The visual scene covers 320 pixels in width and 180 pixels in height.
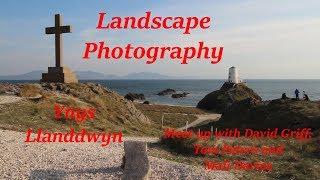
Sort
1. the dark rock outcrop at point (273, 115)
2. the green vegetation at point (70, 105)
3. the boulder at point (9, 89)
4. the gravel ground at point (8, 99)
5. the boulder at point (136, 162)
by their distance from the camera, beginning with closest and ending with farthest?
the boulder at point (136, 162), the green vegetation at point (70, 105), the gravel ground at point (8, 99), the boulder at point (9, 89), the dark rock outcrop at point (273, 115)

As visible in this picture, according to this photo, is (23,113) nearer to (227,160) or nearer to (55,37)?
(55,37)

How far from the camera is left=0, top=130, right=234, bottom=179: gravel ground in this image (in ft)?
51.1

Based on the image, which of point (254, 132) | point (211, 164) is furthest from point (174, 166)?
point (254, 132)

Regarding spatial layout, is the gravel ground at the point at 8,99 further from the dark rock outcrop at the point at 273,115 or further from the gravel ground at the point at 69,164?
the dark rock outcrop at the point at 273,115

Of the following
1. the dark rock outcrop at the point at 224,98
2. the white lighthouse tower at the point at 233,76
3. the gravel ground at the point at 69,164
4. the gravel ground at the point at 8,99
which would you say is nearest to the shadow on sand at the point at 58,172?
the gravel ground at the point at 69,164

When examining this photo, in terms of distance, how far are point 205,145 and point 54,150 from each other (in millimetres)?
7190

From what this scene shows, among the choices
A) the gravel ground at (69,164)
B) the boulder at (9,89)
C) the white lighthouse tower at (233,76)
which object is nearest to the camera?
the gravel ground at (69,164)

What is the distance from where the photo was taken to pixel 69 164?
16.7m

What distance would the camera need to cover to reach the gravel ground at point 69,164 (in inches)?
613

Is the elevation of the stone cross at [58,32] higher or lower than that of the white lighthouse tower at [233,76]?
higher

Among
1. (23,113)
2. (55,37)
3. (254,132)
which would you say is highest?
(55,37)

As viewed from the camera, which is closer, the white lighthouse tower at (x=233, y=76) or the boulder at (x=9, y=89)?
the boulder at (x=9, y=89)

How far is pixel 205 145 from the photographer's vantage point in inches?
878

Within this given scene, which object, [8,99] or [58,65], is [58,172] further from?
[58,65]
